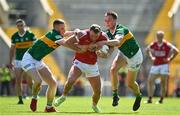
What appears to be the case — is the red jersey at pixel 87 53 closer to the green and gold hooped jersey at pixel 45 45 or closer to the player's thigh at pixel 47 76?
the green and gold hooped jersey at pixel 45 45

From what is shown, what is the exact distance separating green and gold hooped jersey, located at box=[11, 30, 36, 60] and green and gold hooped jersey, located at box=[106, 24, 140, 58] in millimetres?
5697

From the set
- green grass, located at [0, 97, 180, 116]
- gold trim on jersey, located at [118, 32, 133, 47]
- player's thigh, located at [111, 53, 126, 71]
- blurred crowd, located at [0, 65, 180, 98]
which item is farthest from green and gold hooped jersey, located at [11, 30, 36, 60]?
blurred crowd, located at [0, 65, 180, 98]

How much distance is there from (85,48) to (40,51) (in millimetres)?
1340

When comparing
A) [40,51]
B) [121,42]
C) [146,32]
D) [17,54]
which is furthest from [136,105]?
[146,32]

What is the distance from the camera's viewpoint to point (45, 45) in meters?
18.8

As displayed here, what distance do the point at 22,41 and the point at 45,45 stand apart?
6.37 m

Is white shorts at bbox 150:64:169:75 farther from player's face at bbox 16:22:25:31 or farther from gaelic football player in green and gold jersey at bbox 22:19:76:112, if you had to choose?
gaelic football player in green and gold jersey at bbox 22:19:76:112

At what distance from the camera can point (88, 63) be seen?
1877 centimetres

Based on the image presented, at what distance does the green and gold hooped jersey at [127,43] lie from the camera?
1931 centimetres

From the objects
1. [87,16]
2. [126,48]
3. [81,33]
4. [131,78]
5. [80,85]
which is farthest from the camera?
[87,16]

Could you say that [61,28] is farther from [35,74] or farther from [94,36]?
[35,74]

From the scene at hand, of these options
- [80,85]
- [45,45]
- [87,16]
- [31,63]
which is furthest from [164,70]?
[87,16]

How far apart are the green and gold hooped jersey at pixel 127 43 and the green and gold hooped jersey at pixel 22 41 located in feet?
18.7

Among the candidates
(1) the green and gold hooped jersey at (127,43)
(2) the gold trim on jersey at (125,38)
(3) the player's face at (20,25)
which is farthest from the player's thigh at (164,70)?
(2) the gold trim on jersey at (125,38)
